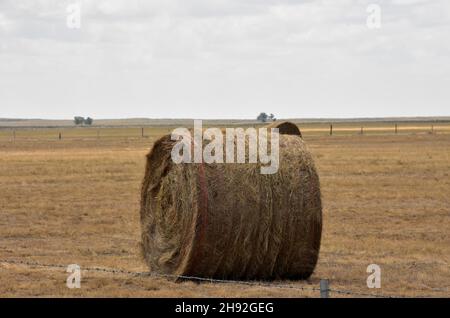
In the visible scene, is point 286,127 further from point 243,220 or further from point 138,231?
point 138,231

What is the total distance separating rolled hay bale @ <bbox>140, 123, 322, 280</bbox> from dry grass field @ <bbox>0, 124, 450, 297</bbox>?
0.39m

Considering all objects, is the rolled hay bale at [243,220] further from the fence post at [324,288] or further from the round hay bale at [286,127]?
the fence post at [324,288]

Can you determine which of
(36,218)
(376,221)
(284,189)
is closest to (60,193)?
(36,218)

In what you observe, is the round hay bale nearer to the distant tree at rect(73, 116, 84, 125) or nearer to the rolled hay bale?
the rolled hay bale

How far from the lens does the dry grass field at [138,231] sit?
12469 millimetres

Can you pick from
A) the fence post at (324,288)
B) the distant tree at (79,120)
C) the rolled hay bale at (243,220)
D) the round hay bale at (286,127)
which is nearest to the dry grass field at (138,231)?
the rolled hay bale at (243,220)

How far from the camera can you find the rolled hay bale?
41.3 feet

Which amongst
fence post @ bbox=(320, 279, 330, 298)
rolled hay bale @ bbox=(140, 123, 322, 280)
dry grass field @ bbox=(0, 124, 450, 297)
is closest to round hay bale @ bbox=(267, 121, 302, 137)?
rolled hay bale @ bbox=(140, 123, 322, 280)

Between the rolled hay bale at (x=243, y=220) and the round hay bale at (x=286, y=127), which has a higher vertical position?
the round hay bale at (x=286, y=127)

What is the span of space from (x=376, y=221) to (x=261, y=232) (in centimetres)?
745

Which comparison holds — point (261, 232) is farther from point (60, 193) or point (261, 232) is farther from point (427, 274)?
point (60, 193)

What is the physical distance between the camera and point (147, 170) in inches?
566

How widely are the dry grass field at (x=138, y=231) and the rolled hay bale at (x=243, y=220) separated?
39 centimetres
